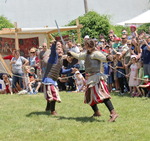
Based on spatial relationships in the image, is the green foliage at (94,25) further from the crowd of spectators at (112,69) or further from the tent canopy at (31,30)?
the crowd of spectators at (112,69)

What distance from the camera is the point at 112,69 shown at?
13.1 metres

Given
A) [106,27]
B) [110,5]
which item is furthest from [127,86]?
[110,5]

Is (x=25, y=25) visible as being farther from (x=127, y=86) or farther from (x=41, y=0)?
(x=127, y=86)

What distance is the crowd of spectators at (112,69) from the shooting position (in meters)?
11.6

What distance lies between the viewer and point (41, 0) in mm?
25578

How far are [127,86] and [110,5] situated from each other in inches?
618

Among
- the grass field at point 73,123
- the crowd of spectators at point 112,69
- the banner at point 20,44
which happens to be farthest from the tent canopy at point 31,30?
the grass field at point 73,123

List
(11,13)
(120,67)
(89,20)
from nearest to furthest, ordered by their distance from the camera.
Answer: (120,67)
(89,20)
(11,13)

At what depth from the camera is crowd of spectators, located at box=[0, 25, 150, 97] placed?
11.6 m

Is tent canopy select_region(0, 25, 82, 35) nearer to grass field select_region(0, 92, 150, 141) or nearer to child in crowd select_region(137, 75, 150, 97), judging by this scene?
grass field select_region(0, 92, 150, 141)

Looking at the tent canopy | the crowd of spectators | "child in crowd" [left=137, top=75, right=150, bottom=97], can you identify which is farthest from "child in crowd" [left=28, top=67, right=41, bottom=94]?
"child in crowd" [left=137, top=75, right=150, bottom=97]

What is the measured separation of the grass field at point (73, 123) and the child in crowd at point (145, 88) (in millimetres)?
508

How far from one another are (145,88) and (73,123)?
4.12 m

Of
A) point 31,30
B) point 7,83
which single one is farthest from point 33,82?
point 31,30
